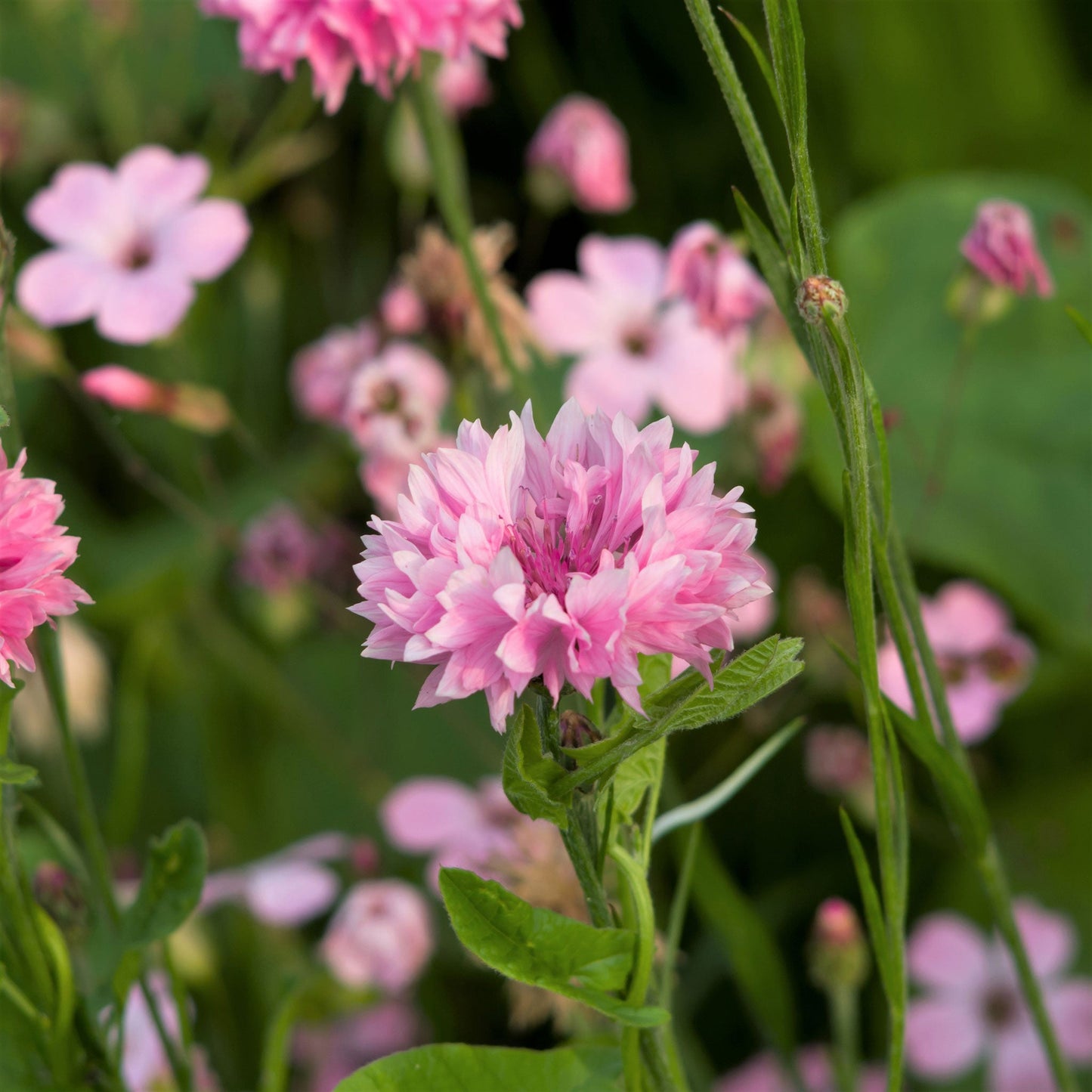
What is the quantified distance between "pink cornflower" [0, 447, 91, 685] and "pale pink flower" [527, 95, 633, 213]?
30 centimetres

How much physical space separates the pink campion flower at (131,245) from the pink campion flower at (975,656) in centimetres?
25

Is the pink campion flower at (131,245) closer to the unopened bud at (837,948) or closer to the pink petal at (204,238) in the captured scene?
the pink petal at (204,238)

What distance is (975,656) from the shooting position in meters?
0.43

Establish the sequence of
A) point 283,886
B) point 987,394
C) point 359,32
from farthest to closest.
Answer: point 987,394 → point 283,886 → point 359,32

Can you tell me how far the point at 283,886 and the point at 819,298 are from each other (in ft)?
0.92

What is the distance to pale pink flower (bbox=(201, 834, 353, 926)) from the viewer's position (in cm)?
38

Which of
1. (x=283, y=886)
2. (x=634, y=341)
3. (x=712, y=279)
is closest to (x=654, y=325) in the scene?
(x=634, y=341)

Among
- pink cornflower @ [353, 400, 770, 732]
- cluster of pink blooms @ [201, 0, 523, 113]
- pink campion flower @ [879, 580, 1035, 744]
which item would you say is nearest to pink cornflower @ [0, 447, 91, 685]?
pink cornflower @ [353, 400, 770, 732]

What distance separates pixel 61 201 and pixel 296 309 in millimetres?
291

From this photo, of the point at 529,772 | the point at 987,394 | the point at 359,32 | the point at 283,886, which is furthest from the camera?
the point at 987,394

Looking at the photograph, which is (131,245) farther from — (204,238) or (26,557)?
(26,557)

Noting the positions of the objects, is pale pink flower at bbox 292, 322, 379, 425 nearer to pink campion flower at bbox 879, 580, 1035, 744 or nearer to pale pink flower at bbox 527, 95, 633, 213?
pale pink flower at bbox 527, 95, 633, 213

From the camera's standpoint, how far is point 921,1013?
45 centimetres

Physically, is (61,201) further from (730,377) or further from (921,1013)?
(921,1013)
